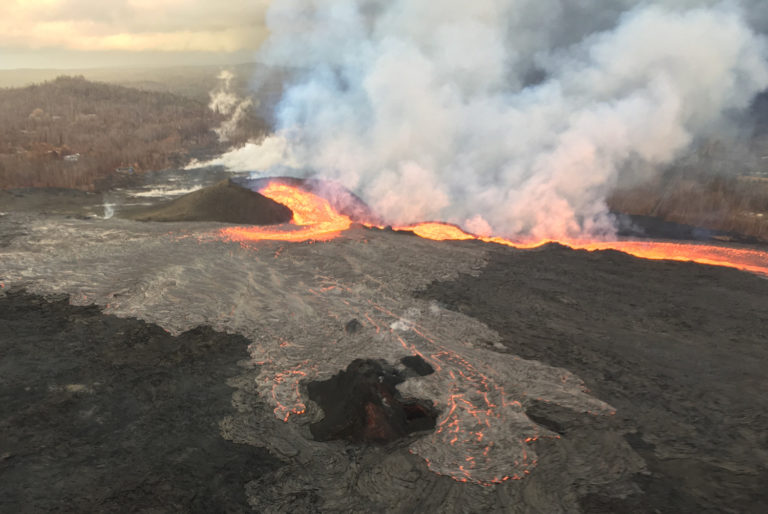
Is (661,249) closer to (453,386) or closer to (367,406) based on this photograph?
(453,386)

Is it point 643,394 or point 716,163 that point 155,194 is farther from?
point 716,163

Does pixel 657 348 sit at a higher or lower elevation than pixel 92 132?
lower

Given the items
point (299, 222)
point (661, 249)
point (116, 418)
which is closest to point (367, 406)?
point (116, 418)

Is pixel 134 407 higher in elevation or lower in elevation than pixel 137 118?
lower

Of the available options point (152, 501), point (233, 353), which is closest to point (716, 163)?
point (233, 353)

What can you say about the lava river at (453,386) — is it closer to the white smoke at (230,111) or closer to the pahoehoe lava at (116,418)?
the pahoehoe lava at (116,418)

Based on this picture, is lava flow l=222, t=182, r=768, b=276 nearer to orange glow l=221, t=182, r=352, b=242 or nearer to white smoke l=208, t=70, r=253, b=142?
orange glow l=221, t=182, r=352, b=242
